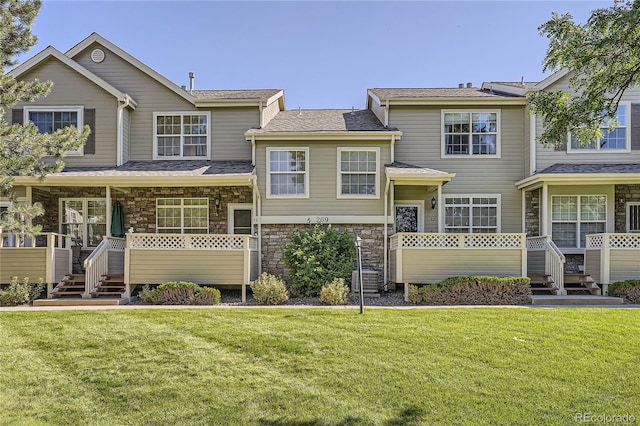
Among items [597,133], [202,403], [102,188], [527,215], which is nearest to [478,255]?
[527,215]

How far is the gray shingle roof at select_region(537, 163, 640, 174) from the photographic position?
13227mm

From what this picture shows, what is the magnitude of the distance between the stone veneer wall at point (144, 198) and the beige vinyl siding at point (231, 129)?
1.42m

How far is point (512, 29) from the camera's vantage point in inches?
428

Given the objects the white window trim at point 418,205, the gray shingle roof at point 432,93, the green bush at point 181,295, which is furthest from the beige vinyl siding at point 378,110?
the green bush at point 181,295

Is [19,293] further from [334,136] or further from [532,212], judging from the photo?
[532,212]

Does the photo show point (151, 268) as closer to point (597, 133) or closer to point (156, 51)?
point (156, 51)

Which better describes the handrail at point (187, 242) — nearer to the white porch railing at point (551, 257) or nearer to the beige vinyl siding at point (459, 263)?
Result: the beige vinyl siding at point (459, 263)

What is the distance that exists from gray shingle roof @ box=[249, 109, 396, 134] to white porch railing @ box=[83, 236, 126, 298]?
5.59m

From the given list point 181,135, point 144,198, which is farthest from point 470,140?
point 144,198

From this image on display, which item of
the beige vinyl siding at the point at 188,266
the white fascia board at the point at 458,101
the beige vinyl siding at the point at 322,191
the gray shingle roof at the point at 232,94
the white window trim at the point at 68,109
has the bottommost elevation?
the beige vinyl siding at the point at 188,266

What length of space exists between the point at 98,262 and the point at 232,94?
7.46m

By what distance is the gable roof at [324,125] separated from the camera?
13.3m

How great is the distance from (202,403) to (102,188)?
11.1 m

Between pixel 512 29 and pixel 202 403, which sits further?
pixel 512 29
